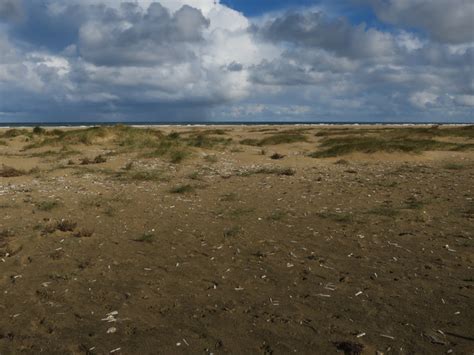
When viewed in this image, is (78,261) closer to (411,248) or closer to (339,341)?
(339,341)

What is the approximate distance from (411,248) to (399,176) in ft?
34.0

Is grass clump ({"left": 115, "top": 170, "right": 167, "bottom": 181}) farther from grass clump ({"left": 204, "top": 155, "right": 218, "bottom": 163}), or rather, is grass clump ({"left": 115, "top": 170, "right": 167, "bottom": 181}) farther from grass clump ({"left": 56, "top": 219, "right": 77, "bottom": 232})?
grass clump ({"left": 56, "top": 219, "right": 77, "bottom": 232})

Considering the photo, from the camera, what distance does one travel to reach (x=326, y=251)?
983 centimetres

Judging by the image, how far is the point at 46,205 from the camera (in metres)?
13.6

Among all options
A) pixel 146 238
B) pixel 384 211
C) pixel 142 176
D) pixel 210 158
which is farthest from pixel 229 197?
pixel 210 158

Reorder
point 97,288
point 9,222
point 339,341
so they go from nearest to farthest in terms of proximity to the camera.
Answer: point 339,341 < point 97,288 < point 9,222

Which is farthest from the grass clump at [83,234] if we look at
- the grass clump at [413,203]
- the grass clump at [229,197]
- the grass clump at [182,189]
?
the grass clump at [413,203]

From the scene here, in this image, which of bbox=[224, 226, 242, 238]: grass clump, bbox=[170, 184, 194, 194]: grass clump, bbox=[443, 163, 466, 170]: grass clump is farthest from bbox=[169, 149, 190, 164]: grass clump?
bbox=[443, 163, 466, 170]: grass clump

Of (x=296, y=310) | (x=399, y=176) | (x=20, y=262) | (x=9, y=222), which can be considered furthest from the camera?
(x=399, y=176)

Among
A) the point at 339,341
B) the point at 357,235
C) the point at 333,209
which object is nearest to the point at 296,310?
the point at 339,341

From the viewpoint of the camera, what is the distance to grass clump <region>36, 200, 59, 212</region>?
13.5 m

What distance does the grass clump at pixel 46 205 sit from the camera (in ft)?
44.2

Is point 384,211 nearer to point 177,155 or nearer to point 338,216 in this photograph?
Result: point 338,216

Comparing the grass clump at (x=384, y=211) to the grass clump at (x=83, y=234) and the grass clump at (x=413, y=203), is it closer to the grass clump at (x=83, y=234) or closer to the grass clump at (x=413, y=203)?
the grass clump at (x=413, y=203)
